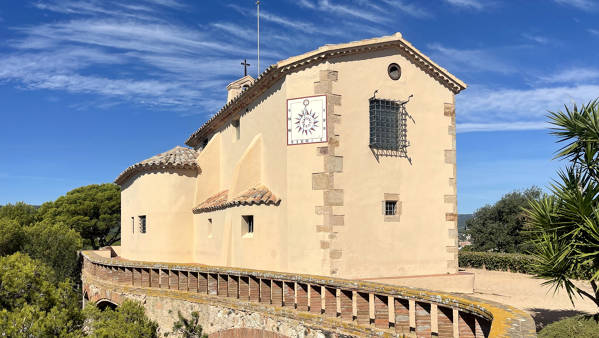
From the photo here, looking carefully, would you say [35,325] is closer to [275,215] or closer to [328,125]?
[275,215]

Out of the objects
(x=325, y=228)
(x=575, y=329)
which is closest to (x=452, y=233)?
(x=325, y=228)

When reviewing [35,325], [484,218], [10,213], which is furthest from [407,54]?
[10,213]

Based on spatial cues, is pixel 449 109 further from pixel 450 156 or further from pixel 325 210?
pixel 325 210

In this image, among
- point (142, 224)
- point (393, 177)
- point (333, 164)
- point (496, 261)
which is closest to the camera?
point (333, 164)

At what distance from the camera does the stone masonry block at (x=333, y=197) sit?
14.7m

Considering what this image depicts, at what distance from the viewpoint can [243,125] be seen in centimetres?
2044

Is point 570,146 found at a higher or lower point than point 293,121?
lower

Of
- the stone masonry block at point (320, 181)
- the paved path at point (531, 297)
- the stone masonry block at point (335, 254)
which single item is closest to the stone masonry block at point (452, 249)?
the paved path at point (531, 297)

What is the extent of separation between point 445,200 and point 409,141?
8.81ft

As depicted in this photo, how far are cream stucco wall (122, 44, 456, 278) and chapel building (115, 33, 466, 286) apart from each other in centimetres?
4

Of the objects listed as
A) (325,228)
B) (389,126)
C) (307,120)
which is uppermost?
(307,120)

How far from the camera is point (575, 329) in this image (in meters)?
9.12

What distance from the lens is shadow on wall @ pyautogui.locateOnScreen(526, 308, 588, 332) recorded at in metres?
13.6

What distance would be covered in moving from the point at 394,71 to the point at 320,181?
5132 mm
